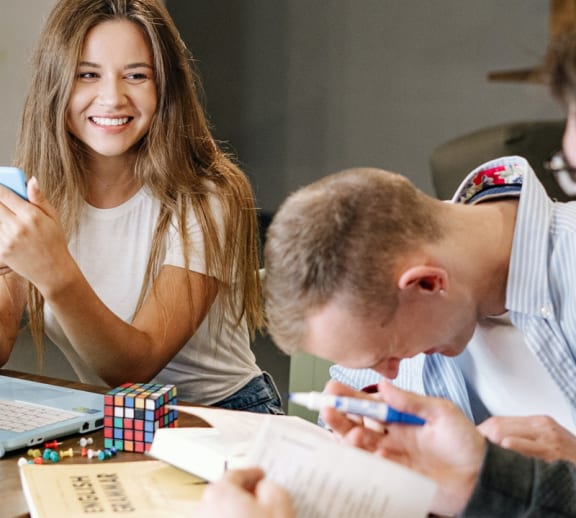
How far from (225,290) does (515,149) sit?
133cm

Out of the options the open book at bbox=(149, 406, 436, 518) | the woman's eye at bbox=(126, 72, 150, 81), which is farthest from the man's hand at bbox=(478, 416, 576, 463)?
the woman's eye at bbox=(126, 72, 150, 81)

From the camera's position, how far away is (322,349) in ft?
3.41

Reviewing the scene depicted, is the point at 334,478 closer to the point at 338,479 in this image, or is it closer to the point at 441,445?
the point at 338,479

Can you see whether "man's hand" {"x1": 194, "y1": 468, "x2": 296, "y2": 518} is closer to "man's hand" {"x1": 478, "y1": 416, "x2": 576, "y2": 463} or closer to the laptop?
"man's hand" {"x1": 478, "y1": 416, "x2": 576, "y2": 463}

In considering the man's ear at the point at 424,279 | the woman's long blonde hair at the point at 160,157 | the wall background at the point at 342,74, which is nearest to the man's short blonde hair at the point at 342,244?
the man's ear at the point at 424,279

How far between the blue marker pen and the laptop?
1.36ft

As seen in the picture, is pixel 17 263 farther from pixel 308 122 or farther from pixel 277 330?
pixel 308 122

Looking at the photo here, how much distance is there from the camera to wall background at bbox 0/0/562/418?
267 centimetres

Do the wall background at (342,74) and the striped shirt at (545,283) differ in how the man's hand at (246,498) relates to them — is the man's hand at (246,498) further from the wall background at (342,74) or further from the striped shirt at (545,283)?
the wall background at (342,74)

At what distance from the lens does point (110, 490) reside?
0.98 metres

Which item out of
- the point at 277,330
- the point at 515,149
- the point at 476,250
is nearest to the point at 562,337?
the point at 476,250

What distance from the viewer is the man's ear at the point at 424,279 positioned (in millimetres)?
1005

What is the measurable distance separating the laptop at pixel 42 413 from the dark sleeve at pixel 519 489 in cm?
58

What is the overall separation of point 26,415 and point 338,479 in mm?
659
